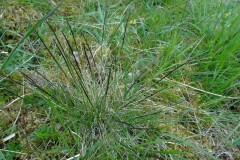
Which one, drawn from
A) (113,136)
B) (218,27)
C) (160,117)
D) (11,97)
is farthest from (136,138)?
(218,27)

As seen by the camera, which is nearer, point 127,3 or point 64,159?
point 64,159

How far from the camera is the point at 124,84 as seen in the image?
141cm

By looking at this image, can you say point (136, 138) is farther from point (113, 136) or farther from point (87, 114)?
point (87, 114)

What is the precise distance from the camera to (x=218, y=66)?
1586 mm

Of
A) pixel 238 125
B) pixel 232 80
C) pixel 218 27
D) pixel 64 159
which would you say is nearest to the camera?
pixel 64 159

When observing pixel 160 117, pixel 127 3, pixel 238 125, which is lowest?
pixel 238 125

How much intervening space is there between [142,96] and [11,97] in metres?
0.53

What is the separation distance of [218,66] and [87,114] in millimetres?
715

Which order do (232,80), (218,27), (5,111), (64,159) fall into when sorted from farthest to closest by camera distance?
(218,27) → (232,80) → (5,111) → (64,159)

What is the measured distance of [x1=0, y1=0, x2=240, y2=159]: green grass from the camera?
1.20m

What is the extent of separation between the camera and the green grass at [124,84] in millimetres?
1199

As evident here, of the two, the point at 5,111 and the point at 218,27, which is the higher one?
the point at 5,111

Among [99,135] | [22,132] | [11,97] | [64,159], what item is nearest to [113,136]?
[99,135]

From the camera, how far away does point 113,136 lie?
1.22 metres
